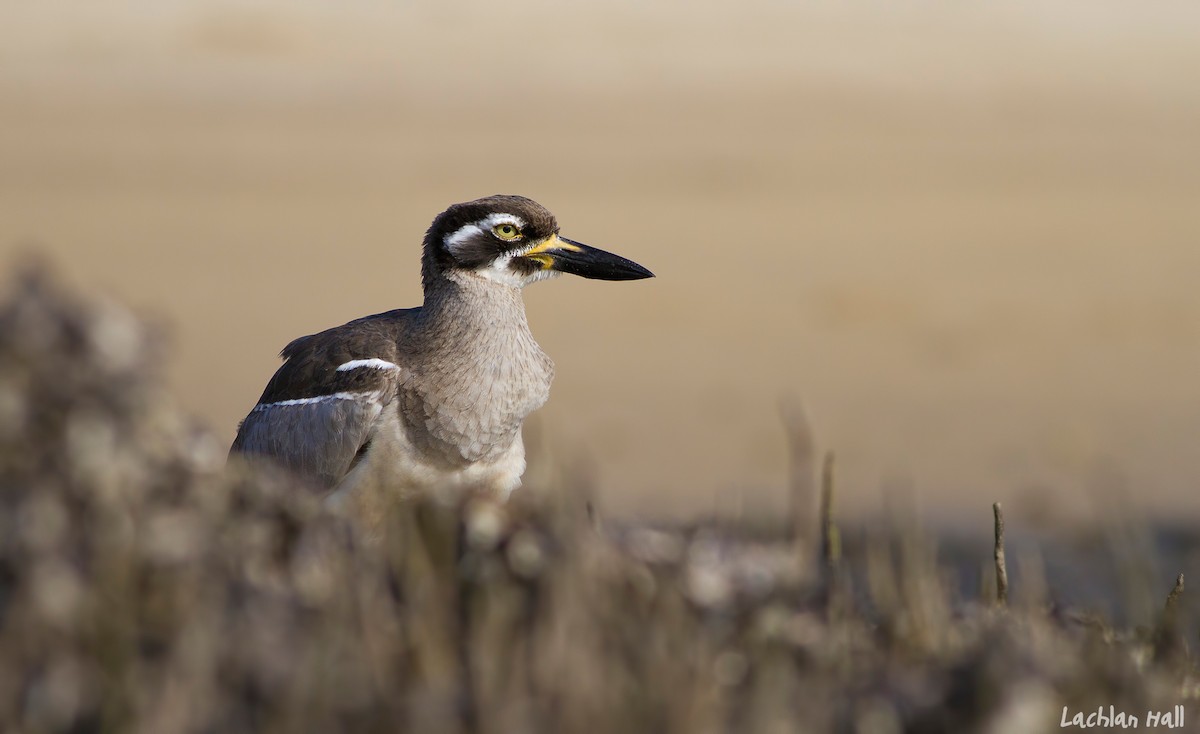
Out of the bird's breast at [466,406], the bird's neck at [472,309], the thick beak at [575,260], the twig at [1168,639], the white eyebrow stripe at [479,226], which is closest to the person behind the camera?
the twig at [1168,639]

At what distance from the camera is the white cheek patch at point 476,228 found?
21.4ft

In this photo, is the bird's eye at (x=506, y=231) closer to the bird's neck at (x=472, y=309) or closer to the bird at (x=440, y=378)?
the bird at (x=440, y=378)

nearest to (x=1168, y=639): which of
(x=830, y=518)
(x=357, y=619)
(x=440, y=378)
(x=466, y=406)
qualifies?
(x=830, y=518)

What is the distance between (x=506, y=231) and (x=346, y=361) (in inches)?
37.4

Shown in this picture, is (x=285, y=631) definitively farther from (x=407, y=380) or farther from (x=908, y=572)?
(x=407, y=380)

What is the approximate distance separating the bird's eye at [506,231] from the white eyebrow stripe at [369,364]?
0.78 metres

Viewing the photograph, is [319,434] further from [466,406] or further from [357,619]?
[357,619]

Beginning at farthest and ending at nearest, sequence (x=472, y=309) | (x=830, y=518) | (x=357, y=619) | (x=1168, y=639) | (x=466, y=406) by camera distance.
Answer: (x=472, y=309)
(x=466, y=406)
(x=1168, y=639)
(x=830, y=518)
(x=357, y=619)

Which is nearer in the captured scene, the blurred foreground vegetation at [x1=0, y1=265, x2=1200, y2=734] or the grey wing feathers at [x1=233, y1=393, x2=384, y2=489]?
the blurred foreground vegetation at [x1=0, y1=265, x2=1200, y2=734]

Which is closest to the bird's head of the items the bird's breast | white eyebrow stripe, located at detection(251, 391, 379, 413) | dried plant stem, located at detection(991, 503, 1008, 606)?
the bird's breast

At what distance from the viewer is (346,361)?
638 cm

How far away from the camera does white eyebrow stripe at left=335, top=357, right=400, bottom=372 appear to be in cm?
629

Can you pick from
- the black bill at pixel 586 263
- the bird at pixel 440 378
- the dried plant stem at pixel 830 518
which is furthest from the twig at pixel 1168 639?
the black bill at pixel 586 263

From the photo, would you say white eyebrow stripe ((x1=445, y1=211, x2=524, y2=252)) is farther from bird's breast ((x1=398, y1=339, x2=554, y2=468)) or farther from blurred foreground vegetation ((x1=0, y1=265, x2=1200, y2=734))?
blurred foreground vegetation ((x1=0, y1=265, x2=1200, y2=734))
